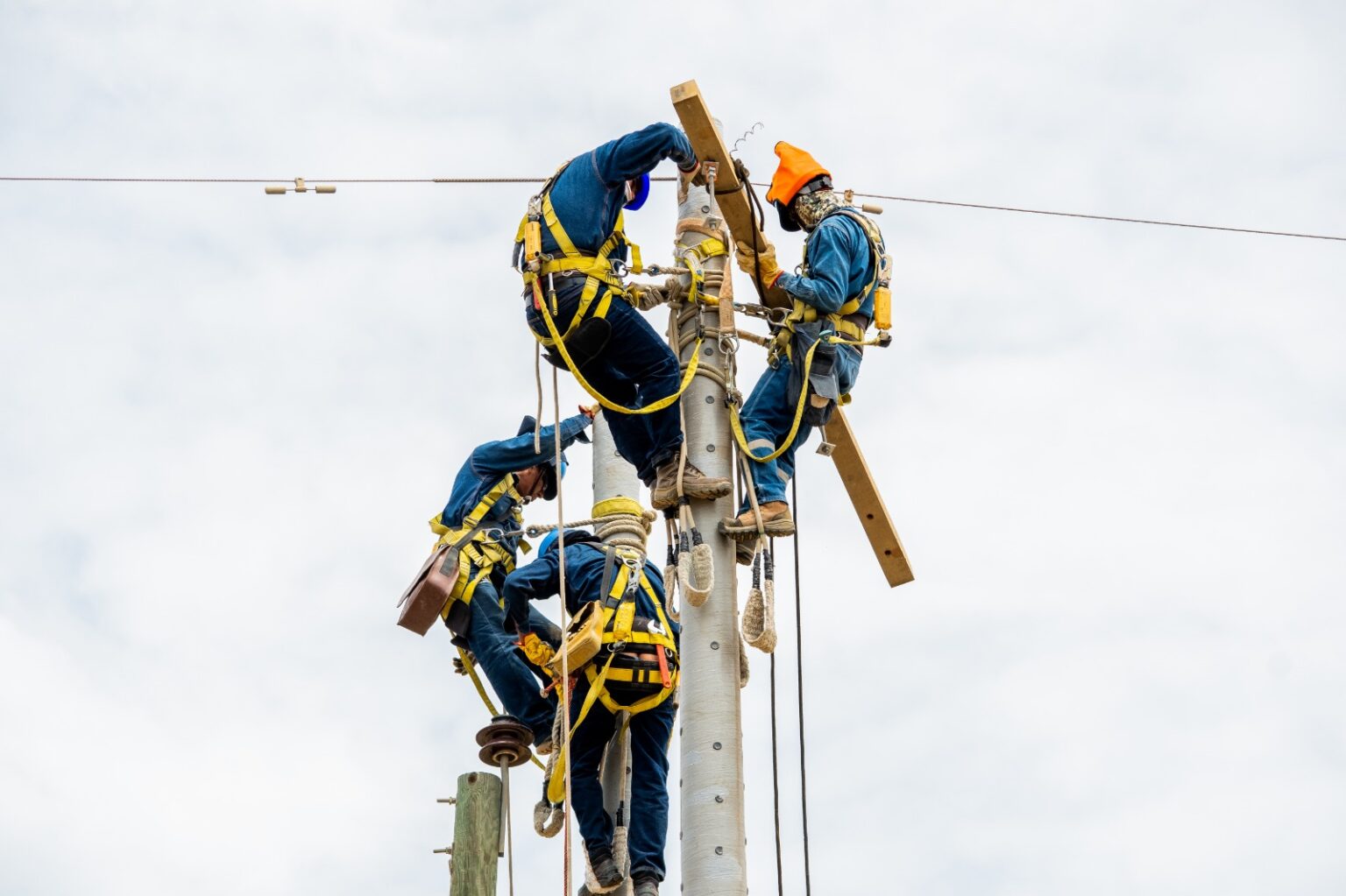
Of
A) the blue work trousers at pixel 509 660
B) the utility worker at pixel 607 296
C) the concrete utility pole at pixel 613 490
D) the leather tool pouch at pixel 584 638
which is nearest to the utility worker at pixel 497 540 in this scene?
the blue work trousers at pixel 509 660

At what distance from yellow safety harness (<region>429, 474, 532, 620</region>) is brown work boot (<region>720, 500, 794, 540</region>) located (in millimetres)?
2136

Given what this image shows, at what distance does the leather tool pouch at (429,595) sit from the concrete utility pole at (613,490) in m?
0.79

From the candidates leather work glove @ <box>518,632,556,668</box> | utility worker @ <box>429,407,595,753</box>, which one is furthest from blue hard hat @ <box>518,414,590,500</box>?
leather work glove @ <box>518,632,556,668</box>

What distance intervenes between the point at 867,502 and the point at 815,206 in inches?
53.5

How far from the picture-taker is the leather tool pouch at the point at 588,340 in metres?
9.12

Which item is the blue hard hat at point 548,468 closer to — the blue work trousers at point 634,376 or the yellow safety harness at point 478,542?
the yellow safety harness at point 478,542

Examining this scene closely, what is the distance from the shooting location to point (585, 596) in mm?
9594

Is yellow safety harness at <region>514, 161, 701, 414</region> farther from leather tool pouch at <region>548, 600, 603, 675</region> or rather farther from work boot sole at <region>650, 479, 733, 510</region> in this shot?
leather tool pouch at <region>548, 600, 603, 675</region>

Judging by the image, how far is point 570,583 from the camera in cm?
966

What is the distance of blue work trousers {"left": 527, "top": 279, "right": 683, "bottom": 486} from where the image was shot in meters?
8.98

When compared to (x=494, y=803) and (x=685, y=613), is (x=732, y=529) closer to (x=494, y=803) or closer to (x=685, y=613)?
(x=685, y=613)

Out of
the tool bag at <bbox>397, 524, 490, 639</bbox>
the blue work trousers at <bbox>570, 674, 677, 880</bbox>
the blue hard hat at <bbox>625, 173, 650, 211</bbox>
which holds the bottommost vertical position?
the blue work trousers at <bbox>570, 674, 677, 880</bbox>

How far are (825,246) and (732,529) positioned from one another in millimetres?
1433

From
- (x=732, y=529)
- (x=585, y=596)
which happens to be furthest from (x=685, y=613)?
(x=585, y=596)
